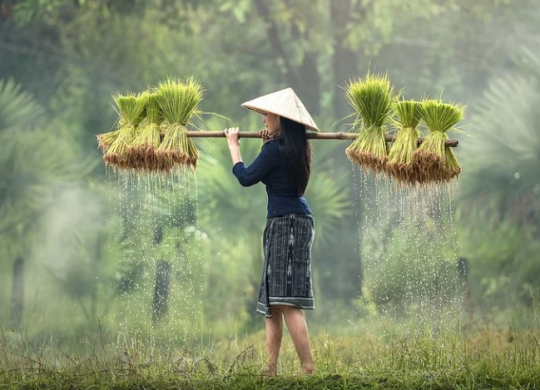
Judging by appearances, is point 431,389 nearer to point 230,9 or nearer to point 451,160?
point 451,160

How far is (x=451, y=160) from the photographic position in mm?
6312

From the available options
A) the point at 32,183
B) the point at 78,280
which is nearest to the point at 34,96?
the point at 32,183

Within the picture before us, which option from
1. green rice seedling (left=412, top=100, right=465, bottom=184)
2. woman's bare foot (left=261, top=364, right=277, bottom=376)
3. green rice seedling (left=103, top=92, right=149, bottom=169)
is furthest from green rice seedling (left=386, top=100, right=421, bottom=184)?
green rice seedling (left=103, top=92, right=149, bottom=169)

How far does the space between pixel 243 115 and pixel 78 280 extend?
350cm

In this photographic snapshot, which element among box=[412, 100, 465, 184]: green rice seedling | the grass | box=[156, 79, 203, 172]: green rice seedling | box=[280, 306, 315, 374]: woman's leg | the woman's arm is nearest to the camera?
the grass

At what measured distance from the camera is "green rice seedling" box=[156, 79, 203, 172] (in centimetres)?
632

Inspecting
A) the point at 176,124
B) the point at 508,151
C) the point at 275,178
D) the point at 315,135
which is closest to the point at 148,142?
the point at 176,124

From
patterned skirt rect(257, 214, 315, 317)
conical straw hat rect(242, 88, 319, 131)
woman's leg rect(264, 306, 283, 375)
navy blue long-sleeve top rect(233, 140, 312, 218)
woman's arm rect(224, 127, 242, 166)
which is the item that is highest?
conical straw hat rect(242, 88, 319, 131)

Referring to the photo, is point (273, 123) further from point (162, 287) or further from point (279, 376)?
point (162, 287)

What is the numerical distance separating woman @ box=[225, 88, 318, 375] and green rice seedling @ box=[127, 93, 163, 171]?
62cm

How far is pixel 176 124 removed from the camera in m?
6.40

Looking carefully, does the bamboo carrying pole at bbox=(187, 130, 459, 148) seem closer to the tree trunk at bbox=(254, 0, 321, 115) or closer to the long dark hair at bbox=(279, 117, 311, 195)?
the long dark hair at bbox=(279, 117, 311, 195)

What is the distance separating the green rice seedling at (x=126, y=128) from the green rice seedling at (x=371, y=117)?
1254 millimetres

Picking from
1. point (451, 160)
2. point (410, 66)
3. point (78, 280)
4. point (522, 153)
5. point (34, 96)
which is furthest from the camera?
point (410, 66)
